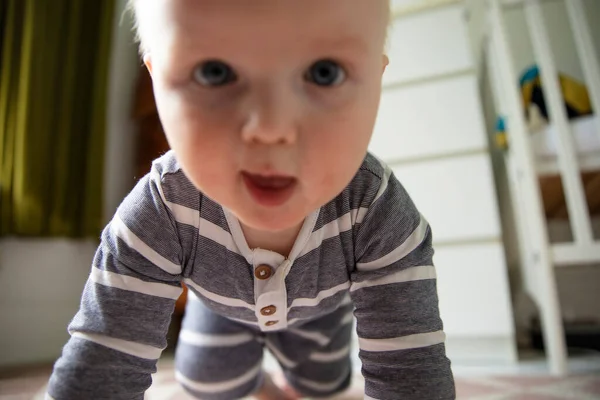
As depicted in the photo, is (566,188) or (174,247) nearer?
(174,247)

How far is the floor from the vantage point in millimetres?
769

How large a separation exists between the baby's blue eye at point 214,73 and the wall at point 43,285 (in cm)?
96

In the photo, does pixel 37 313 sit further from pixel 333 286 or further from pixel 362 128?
pixel 362 128

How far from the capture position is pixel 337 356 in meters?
0.77

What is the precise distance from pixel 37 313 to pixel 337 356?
40.3 inches

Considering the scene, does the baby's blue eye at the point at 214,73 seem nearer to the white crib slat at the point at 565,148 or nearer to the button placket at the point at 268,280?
the button placket at the point at 268,280

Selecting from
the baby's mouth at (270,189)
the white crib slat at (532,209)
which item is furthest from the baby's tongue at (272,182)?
the white crib slat at (532,209)

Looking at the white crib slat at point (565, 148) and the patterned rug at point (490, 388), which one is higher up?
the white crib slat at point (565, 148)

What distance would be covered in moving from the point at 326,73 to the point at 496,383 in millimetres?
782

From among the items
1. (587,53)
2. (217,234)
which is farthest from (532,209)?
(217,234)

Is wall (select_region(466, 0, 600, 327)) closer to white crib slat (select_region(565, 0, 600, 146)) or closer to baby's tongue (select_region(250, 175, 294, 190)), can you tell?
white crib slat (select_region(565, 0, 600, 146))

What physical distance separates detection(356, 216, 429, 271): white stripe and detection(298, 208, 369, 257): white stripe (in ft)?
0.15

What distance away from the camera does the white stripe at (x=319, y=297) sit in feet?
1.70

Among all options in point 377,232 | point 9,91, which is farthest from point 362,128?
point 9,91
